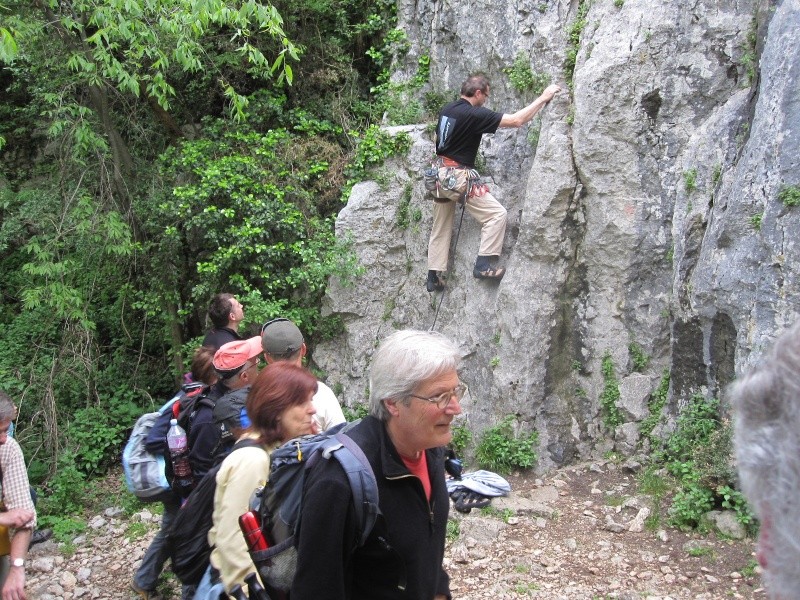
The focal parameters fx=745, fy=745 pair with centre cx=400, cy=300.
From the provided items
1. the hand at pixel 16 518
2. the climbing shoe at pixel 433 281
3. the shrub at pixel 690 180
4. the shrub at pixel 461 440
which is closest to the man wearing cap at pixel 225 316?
the hand at pixel 16 518

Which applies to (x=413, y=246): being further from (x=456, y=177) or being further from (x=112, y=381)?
(x=112, y=381)

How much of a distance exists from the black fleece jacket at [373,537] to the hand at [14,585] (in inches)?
82.7

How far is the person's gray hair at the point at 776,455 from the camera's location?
128cm

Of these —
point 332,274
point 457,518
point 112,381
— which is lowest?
point 112,381

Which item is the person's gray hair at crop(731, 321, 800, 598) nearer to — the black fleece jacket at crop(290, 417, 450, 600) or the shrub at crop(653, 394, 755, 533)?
the black fleece jacket at crop(290, 417, 450, 600)

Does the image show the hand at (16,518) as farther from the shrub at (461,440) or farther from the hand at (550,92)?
the hand at (550,92)

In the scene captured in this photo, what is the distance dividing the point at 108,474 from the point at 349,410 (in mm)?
2896

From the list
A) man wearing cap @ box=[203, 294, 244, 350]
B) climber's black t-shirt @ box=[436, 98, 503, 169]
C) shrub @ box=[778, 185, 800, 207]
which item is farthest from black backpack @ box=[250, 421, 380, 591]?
climber's black t-shirt @ box=[436, 98, 503, 169]

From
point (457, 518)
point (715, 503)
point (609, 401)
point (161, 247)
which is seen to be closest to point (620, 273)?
point (609, 401)

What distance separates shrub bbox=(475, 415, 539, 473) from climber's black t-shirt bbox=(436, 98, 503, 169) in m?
2.59

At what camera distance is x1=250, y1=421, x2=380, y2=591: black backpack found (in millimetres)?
2146

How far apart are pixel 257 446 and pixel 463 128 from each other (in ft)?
15.8

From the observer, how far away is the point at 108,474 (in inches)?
337

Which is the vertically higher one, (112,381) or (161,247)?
(161,247)
